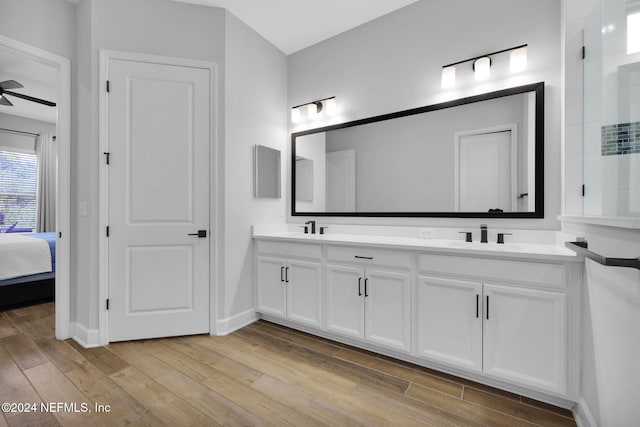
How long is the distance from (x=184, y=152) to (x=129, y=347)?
1667mm

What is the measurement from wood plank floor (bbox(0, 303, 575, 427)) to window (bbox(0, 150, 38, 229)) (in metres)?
4.08

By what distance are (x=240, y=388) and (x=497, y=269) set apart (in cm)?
174

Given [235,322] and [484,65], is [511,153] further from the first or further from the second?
[235,322]

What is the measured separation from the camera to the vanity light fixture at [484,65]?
205 centimetres

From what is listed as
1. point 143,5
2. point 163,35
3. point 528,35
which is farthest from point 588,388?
point 143,5

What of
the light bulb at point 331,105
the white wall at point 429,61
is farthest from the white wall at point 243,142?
the light bulb at point 331,105

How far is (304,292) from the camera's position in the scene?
252 cm

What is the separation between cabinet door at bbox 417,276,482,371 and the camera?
1771mm

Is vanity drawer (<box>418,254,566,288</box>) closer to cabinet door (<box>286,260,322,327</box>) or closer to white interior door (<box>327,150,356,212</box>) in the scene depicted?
cabinet door (<box>286,260,322,327</box>)

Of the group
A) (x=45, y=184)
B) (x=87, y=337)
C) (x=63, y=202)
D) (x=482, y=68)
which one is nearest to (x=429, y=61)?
(x=482, y=68)

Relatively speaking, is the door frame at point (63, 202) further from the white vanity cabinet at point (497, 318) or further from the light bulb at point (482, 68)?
the light bulb at point (482, 68)

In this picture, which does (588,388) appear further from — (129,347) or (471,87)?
(129,347)

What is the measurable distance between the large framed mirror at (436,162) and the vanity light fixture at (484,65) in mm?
149

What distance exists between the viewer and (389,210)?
2658mm
